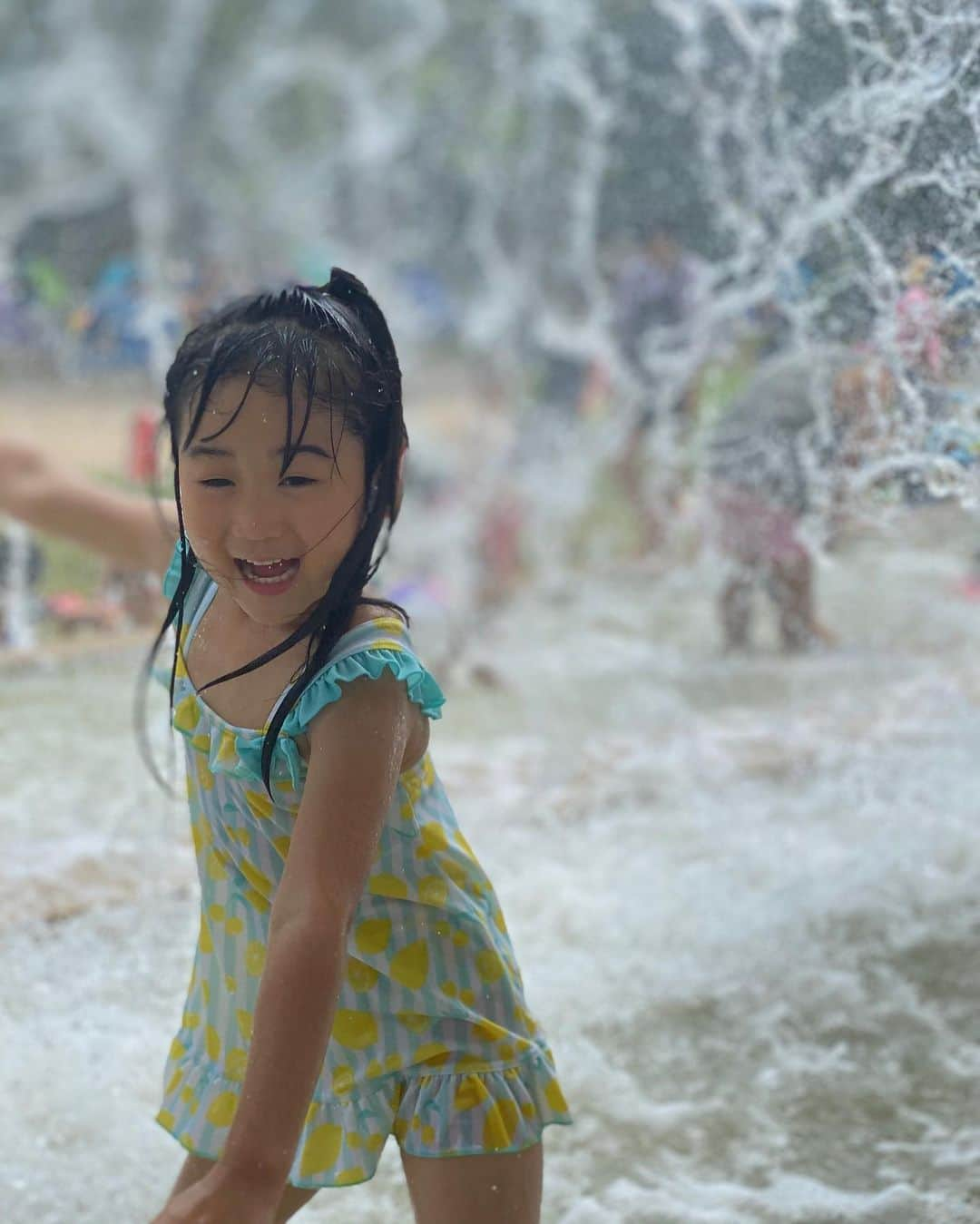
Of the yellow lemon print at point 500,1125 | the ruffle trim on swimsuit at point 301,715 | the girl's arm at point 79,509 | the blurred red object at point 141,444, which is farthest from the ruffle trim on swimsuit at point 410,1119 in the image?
the blurred red object at point 141,444

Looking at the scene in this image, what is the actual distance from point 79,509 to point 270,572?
72 centimetres

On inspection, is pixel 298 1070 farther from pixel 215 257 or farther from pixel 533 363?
pixel 215 257

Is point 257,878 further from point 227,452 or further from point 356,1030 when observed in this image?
point 227,452

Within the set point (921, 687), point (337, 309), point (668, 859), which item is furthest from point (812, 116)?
point (337, 309)

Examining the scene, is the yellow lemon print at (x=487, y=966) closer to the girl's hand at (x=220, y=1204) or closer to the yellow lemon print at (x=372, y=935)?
the yellow lemon print at (x=372, y=935)

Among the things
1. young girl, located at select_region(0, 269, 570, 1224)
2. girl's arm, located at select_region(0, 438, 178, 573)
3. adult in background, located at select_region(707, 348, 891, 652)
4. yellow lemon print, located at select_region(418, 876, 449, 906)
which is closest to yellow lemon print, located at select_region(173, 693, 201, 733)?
young girl, located at select_region(0, 269, 570, 1224)

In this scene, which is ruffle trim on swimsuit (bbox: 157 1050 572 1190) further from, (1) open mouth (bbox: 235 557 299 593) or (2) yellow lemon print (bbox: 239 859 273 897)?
(1) open mouth (bbox: 235 557 299 593)

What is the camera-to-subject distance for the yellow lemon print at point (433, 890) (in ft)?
4.27

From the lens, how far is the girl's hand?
1.04 meters

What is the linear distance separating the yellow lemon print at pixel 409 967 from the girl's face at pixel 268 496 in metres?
0.31

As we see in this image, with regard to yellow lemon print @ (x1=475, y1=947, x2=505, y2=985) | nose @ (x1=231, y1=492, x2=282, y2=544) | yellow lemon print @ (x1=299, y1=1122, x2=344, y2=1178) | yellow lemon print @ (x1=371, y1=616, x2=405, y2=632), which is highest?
nose @ (x1=231, y1=492, x2=282, y2=544)

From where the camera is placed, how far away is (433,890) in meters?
1.31

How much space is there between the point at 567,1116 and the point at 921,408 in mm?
1693

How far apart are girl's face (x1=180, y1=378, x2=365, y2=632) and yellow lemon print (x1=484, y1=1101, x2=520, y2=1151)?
1.47 feet
